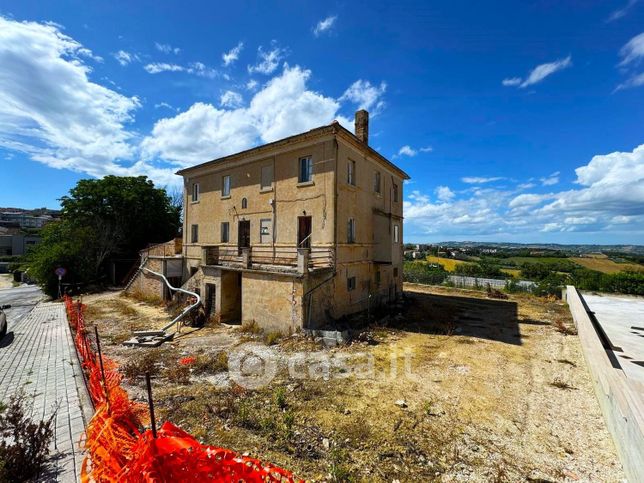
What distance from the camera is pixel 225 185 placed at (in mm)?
20594

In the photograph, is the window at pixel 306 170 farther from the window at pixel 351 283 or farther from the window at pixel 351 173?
the window at pixel 351 283

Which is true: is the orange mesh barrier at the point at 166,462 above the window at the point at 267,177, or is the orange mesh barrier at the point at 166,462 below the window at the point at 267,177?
below

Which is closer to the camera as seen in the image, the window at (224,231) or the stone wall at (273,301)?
the stone wall at (273,301)

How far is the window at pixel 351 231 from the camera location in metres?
16.3

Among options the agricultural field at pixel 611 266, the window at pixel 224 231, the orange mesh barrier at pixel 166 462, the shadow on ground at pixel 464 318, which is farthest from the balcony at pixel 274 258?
the agricultural field at pixel 611 266

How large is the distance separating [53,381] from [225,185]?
15144mm

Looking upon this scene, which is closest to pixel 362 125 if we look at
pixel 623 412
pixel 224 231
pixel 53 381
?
pixel 224 231

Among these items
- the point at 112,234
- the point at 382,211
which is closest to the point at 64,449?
the point at 382,211

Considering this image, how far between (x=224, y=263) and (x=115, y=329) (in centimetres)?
625

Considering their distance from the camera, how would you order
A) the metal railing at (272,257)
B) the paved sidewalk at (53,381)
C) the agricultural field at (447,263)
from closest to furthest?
the paved sidewalk at (53,381)
the metal railing at (272,257)
the agricultural field at (447,263)

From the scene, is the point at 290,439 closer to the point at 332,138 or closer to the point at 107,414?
the point at 107,414

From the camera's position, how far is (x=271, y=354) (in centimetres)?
1112

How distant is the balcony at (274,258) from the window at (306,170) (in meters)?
3.75

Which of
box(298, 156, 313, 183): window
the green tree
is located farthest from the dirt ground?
the green tree
